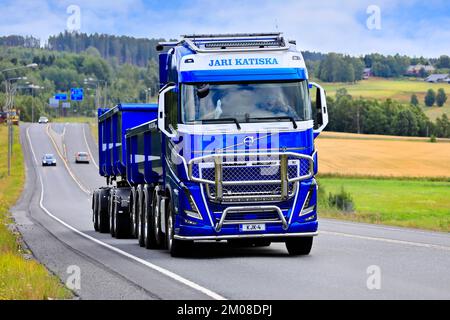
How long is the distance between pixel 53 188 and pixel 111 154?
2314 inches

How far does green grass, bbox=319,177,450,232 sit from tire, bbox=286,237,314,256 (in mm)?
14202

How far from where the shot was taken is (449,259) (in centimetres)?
1892

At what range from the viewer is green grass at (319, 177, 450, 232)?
46.7m

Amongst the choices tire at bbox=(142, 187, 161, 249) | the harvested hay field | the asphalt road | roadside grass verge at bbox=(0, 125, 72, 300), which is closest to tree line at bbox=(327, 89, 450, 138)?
the harvested hay field

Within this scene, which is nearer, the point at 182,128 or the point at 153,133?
the point at 182,128

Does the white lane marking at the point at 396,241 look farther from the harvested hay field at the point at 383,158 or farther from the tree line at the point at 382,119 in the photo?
the tree line at the point at 382,119

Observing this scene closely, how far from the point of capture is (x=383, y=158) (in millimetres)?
109750

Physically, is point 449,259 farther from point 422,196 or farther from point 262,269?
point 422,196

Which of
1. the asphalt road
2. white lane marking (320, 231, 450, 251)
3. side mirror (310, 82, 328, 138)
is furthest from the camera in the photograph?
white lane marking (320, 231, 450, 251)

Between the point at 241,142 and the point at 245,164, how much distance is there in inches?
14.9

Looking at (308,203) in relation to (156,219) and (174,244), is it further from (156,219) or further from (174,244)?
(156,219)

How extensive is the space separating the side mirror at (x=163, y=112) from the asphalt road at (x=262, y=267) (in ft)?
7.34

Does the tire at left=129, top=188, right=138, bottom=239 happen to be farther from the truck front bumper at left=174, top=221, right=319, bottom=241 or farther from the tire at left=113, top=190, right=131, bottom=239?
the truck front bumper at left=174, top=221, right=319, bottom=241
